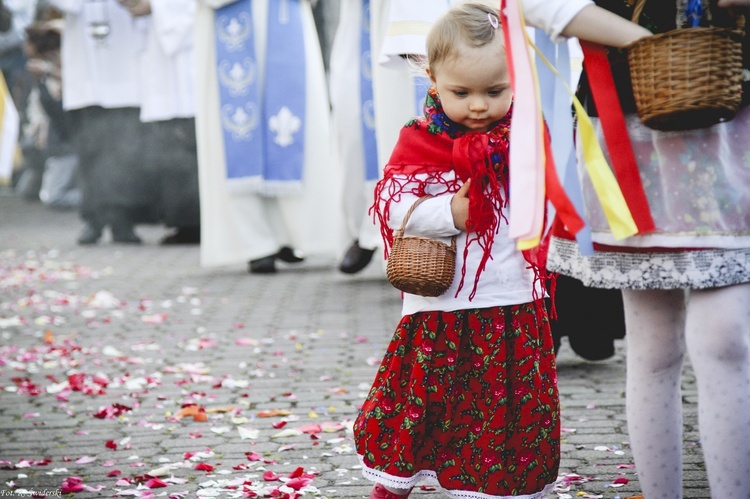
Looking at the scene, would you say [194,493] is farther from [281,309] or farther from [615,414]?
[281,309]

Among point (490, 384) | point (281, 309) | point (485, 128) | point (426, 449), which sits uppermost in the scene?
point (485, 128)

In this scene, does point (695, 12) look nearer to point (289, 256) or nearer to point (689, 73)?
point (689, 73)

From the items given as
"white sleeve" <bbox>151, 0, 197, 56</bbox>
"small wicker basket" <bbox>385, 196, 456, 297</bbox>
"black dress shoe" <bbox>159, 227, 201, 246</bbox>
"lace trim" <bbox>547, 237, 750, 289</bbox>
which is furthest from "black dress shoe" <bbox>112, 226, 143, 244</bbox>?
"lace trim" <bbox>547, 237, 750, 289</bbox>

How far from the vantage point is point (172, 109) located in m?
9.92

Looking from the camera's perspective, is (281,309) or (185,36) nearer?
(281,309)

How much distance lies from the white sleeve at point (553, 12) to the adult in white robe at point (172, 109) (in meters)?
7.20

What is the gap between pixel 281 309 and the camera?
6.30m

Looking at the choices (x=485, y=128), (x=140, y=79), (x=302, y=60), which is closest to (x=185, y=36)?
(x=140, y=79)

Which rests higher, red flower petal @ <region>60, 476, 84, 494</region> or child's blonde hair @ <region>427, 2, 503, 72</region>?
child's blonde hair @ <region>427, 2, 503, 72</region>

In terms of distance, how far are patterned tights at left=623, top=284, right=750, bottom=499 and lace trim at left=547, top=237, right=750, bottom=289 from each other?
0.05 metres

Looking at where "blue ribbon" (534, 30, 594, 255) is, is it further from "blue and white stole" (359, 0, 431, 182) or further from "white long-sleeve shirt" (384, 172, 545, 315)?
"blue and white stole" (359, 0, 431, 182)

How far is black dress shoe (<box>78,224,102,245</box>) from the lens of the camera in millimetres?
10406

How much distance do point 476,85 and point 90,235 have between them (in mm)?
8326

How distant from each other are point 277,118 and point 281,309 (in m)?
1.70
